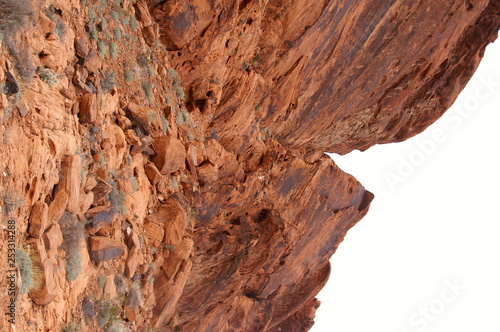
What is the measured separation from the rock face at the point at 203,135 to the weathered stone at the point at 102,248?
4 centimetres

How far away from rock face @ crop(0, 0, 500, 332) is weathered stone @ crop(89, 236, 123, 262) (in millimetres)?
39

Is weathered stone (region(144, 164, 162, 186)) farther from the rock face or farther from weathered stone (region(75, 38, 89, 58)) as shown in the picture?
weathered stone (region(75, 38, 89, 58))

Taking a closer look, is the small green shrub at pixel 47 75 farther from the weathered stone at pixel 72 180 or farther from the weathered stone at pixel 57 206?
the weathered stone at pixel 57 206

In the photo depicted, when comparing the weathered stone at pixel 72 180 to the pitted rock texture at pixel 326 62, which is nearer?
the weathered stone at pixel 72 180

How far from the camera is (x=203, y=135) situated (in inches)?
507

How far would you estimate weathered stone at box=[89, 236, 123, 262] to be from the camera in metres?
8.26

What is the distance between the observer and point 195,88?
41.3ft

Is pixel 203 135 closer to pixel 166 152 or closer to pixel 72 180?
pixel 166 152

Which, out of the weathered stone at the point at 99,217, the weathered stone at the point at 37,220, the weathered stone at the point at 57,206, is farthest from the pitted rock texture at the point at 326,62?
the weathered stone at the point at 37,220

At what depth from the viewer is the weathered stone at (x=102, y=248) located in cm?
826

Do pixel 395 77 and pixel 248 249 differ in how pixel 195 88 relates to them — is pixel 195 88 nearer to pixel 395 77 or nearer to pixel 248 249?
pixel 248 249

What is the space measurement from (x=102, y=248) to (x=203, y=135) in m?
5.34

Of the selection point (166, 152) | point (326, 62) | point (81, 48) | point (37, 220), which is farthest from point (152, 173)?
point (326, 62)

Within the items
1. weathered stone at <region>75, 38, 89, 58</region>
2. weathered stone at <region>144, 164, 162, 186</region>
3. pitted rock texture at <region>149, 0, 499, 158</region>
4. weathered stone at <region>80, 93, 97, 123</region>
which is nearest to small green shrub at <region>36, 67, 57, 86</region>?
weathered stone at <region>80, 93, 97, 123</region>
